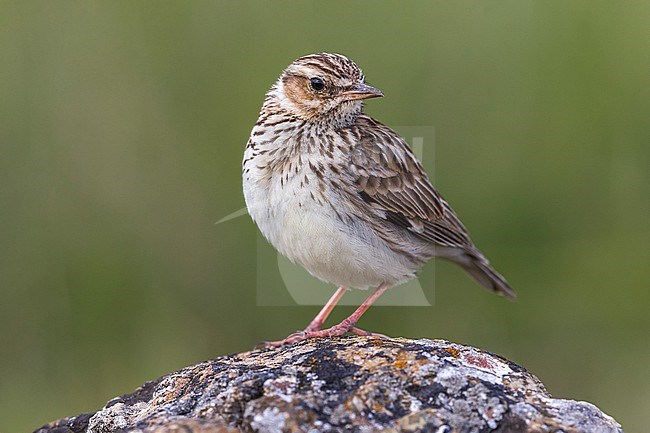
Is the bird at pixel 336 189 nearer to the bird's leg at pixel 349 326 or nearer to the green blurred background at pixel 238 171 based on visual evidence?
the bird's leg at pixel 349 326

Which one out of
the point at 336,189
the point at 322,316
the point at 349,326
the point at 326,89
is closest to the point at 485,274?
the point at 322,316

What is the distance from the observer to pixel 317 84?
621 centimetres

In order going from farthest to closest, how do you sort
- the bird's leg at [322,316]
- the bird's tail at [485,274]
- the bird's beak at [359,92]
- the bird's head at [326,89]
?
the bird's tail at [485,274] < the bird's leg at [322,316] < the bird's head at [326,89] < the bird's beak at [359,92]

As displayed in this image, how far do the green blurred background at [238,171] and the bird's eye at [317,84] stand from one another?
2.29 metres

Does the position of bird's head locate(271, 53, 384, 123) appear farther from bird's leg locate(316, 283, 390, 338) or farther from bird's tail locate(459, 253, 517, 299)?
bird's tail locate(459, 253, 517, 299)

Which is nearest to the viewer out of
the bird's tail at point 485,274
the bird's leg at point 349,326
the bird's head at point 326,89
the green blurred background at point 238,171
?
the bird's leg at point 349,326

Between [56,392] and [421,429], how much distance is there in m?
4.97

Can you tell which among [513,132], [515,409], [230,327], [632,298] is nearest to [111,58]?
[230,327]

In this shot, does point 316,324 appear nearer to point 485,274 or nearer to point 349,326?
point 349,326

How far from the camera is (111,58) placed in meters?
8.71

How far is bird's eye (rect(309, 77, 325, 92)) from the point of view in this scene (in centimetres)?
620

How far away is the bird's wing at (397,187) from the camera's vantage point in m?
6.13

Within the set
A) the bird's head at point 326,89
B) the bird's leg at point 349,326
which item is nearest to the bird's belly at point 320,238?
the bird's leg at point 349,326

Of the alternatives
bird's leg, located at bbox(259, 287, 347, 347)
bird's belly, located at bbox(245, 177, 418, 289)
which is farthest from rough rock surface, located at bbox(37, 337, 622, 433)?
bird's belly, located at bbox(245, 177, 418, 289)
